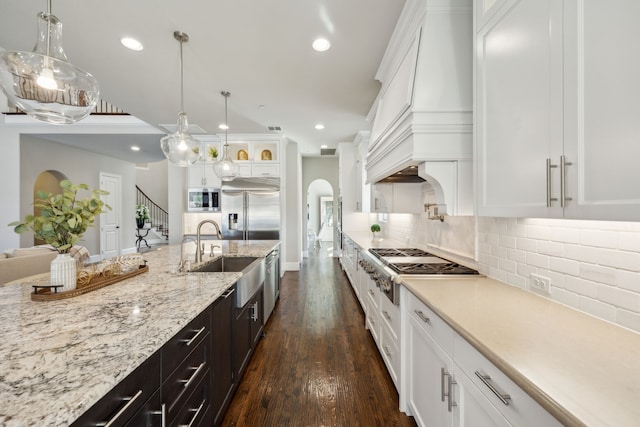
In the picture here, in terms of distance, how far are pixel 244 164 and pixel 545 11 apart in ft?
16.8

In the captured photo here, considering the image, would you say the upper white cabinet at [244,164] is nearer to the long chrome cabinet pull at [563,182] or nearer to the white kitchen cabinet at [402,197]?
the white kitchen cabinet at [402,197]

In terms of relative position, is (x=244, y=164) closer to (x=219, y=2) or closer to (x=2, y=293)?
(x=219, y=2)

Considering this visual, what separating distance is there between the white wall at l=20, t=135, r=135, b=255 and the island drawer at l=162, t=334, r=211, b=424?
4935 mm

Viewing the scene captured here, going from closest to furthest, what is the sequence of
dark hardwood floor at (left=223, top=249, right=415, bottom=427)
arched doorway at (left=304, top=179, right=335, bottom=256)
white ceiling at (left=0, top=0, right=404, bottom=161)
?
dark hardwood floor at (left=223, top=249, right=415, bottom=427), white ceiling at (left=0, top=0, right=404, bottom=161), arched doorway at (left=304, top=179, right=335, bottom=256)

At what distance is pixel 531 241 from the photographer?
59.0 inches

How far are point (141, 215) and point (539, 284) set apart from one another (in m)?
11.4

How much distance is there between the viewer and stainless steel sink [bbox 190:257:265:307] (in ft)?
6.79

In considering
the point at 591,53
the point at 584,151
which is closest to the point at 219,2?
the point at 591,53

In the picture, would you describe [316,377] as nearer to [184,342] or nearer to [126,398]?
[184,342]

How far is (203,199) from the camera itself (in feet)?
18.2

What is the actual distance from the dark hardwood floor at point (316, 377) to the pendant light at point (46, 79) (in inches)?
84.7

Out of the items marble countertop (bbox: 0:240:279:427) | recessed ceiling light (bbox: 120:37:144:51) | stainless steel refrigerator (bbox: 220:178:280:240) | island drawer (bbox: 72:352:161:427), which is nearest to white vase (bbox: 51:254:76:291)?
marble countertop (bbox: 0:240:279:427)

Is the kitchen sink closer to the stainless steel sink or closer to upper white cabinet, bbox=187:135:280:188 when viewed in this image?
the stainless steel sink

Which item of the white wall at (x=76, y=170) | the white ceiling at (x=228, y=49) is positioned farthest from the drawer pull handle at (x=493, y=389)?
the white wall at (x=76, y=170)
